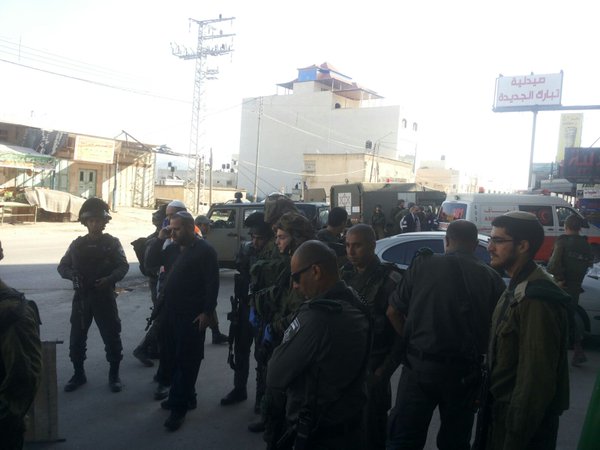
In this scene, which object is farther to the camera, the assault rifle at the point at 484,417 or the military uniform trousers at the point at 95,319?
the military uniform trousers at the point at 95,319

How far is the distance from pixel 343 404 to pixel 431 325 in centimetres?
102

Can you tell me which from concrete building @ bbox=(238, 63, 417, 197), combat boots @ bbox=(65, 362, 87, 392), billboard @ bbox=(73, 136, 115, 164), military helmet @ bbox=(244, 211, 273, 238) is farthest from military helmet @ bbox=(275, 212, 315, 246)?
concrete building @ bbox=(238, 63, 417, 197)

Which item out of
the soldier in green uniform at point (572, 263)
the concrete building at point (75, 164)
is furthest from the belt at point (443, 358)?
the concrete building at point (75, 164)

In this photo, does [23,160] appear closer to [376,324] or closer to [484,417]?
[376,324]

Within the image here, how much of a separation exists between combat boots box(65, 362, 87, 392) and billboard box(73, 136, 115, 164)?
24752 mm

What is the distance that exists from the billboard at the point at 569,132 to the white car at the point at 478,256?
37682 mm

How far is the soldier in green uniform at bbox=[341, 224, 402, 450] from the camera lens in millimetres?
3307

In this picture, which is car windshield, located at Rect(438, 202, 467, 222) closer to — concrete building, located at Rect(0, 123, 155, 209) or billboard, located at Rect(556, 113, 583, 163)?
concrete building, located at Rect(0, 123, 155, 209)

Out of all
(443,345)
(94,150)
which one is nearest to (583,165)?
(443,345)

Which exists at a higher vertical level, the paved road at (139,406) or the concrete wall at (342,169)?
the concrete wall at (342,169)

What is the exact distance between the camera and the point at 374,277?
3.54 m

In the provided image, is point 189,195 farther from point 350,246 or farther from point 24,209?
point 350,246

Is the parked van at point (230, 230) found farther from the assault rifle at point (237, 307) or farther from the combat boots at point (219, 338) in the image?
the assault rifle at point (237, 307)

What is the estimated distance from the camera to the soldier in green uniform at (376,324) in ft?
10.8
